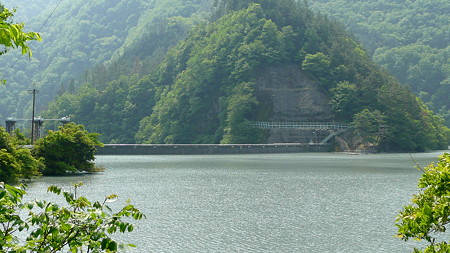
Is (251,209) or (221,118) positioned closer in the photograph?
(251,209)

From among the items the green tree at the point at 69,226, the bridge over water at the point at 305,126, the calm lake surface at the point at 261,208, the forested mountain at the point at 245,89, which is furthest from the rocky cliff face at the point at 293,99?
the green tree at the point at 69,226

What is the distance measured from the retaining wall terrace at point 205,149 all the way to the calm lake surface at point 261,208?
5317cm

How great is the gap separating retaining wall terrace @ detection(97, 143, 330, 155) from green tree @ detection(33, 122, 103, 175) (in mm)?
53128

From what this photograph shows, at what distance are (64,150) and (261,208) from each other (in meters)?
31.7

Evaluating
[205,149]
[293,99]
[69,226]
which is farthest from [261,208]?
[293,99]

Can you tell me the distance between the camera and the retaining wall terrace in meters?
124

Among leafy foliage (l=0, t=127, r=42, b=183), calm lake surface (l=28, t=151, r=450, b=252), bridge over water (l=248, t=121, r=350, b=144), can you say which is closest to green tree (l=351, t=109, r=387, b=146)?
bridge over water (l=248, t=121, r=350, b=144)

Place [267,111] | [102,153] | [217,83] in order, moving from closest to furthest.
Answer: [102,153] < [267,111] < [217,83]

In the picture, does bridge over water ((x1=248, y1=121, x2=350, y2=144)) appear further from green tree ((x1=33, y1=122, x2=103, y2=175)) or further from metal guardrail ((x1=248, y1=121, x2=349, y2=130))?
green tree ((x1=33, y1=122, x2=103, y2=175))

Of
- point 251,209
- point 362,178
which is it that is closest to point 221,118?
point 362,178

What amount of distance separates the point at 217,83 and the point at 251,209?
119 m

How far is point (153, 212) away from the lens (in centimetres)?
3872

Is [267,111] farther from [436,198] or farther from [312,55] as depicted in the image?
[436,198]

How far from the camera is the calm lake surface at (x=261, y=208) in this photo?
2858 centimetres
